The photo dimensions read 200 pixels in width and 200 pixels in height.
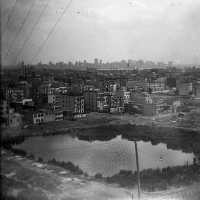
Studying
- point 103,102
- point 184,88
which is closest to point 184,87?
point 184,88

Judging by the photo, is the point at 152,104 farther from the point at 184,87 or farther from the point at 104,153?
the point at 104,153

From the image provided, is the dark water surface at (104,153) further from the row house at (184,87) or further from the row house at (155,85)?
the row house at (184,87)

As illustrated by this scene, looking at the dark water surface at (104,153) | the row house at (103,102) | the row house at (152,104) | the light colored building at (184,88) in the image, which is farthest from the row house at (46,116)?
the light colored building at (184,88)

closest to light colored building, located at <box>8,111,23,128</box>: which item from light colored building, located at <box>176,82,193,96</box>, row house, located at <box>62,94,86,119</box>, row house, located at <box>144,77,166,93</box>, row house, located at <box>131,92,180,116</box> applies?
row house, located at <box>62,94,86,119</box>

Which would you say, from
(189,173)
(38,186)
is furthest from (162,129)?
(38,186)

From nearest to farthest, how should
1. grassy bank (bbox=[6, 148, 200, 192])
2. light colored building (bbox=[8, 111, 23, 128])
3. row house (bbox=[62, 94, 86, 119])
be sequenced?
light colored building (bbox=[8, 111, 23, 128]) → grassy bank (bbox=[6, 148, 200, 192]) → row house (bbox=[62, 94, 86, 119])

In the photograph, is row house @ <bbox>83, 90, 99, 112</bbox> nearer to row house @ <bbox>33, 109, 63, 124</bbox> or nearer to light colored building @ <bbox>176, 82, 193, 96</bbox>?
row house @ <bbox>33, 109, 63, 124</bbox>

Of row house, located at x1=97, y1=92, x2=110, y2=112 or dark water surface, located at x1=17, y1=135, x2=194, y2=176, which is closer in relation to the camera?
dark water surface, located at x1=17, y1=135, x2=194, y2=176
